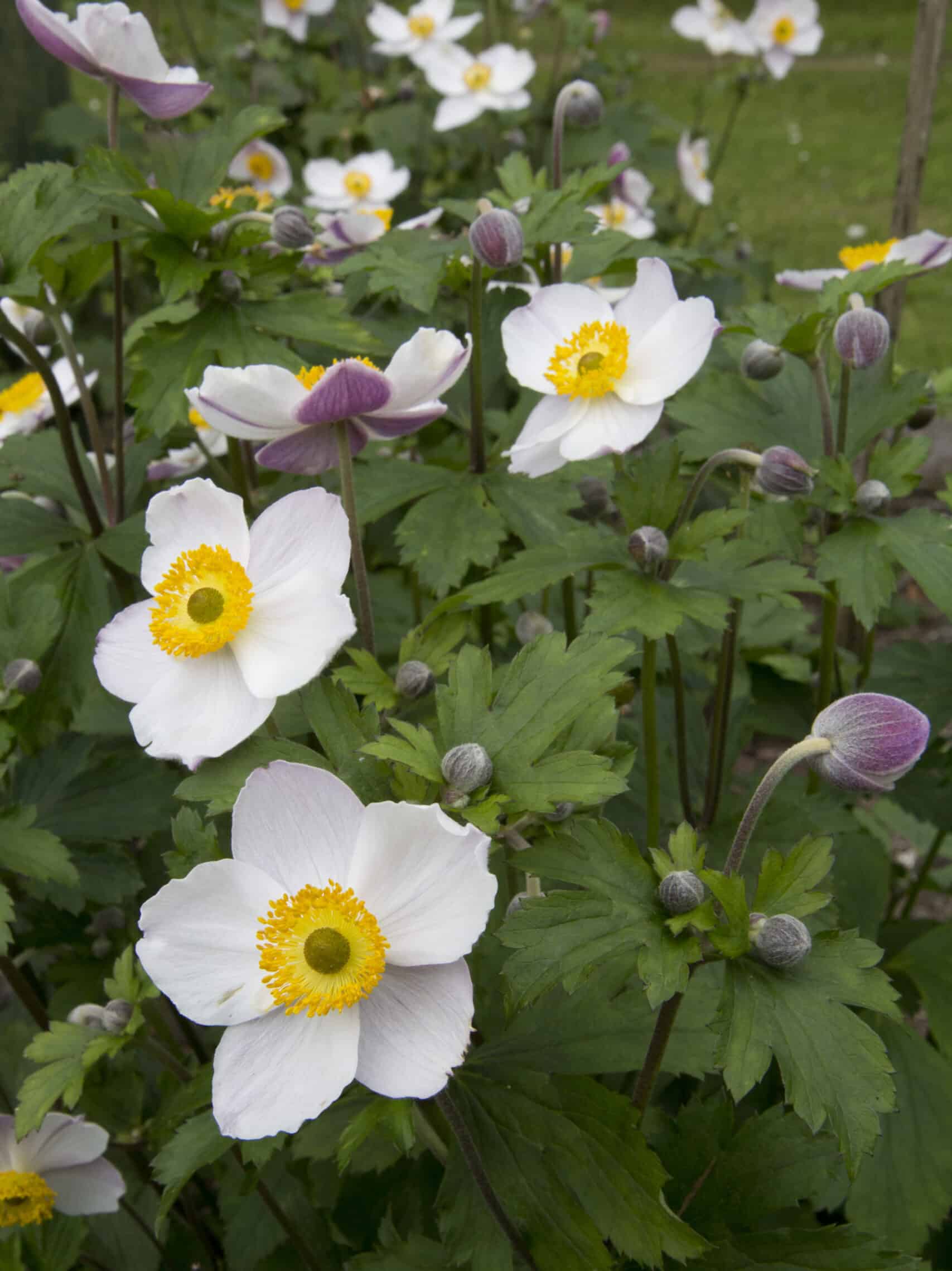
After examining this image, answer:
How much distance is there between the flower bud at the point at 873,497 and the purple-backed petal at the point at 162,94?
109cm

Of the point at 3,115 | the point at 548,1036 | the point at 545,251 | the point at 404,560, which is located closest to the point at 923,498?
the point at 545,251

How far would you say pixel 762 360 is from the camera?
1613mm

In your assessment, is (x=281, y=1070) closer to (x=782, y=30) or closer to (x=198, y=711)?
(x=198, y=711)

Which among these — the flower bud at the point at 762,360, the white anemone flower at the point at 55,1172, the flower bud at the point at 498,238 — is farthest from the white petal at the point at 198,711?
the flower bud at the point at 762,360

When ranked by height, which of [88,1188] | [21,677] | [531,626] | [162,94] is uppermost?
[162,94]

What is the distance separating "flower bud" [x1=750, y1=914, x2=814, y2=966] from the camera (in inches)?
39.6

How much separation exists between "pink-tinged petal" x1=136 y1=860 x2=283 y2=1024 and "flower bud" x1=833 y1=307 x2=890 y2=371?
1.02 metres

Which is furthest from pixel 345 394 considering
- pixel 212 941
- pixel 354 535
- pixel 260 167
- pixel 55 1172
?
pixel 260 167

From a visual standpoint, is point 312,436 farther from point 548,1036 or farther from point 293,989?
point 548,1036

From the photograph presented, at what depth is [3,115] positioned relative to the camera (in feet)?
13.3

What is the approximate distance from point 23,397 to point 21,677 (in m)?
0.95

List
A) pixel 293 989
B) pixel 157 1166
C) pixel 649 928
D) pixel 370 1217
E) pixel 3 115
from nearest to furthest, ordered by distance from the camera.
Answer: pixel 293 989 → pixel 649 928 → pixel 157 1166 → pixel 370 1217 → pixel 3 115

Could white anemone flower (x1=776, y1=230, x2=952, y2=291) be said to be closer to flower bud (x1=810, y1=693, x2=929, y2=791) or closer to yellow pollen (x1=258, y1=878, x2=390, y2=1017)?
flower bud (x1=810, y1=693, x2=929, y2=791)

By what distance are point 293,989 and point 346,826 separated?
0.47 feet
